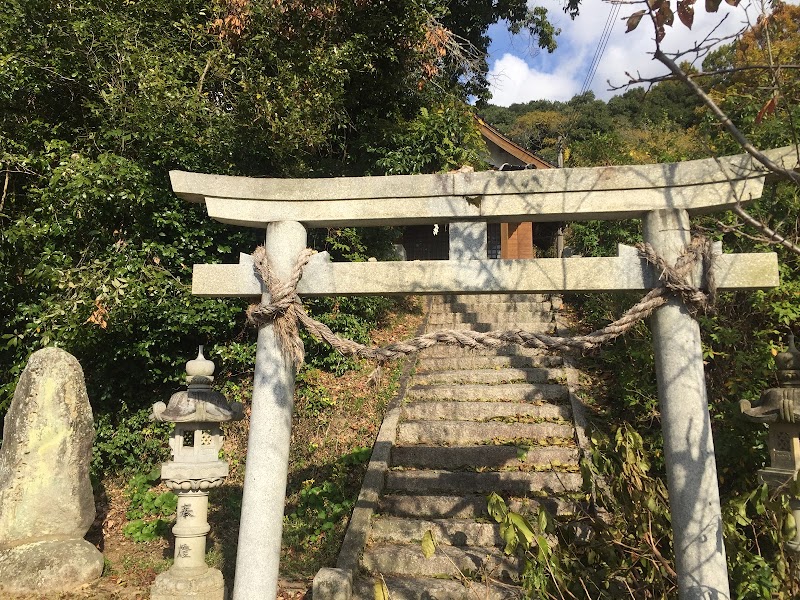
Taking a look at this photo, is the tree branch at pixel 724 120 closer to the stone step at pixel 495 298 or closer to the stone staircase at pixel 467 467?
the stone staircase at pixel 467 467

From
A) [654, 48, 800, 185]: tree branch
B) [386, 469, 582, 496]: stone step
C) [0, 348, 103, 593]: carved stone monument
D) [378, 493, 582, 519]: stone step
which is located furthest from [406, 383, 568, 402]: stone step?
[654, 48, 800, 185]: tree branch

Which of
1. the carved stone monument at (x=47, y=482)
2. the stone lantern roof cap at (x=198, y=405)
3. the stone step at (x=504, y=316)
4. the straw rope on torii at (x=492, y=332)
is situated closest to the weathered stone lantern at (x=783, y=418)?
the straw rope on torii at (x=492, y=332)

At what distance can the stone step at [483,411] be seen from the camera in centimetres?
716

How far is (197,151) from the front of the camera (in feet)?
25.1

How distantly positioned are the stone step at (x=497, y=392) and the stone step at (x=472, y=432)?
2.03 feet

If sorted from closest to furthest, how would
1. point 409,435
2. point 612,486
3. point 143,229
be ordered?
point 612,486 → point 409,435 → point 143,229

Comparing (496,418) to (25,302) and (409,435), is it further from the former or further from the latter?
(25,302)

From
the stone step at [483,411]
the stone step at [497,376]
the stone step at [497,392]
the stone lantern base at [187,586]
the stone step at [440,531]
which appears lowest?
the stone lantern base at [187,586]

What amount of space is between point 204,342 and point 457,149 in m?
5.60

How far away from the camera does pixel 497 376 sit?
7.98 metres

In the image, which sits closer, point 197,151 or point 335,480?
point 335,480

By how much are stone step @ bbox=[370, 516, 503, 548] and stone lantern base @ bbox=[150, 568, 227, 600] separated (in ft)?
4.97

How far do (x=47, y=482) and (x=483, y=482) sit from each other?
4.52 metres

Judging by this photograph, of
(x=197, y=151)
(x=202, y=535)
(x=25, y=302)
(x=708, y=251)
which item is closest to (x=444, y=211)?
(x=708, y=251)
